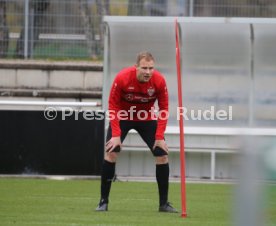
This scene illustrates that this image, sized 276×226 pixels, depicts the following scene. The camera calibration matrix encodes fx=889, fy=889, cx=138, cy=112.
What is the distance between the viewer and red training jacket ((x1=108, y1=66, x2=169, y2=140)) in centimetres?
855

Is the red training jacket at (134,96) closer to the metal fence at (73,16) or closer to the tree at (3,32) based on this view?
the metal fence at (73,16)

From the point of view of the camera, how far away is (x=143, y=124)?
8789 mm

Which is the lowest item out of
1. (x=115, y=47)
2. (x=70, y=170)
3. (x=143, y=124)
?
(x=70, y=170)

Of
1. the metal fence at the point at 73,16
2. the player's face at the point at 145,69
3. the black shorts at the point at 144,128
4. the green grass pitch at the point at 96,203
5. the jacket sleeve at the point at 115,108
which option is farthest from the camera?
the metal fence at the point at 73,16

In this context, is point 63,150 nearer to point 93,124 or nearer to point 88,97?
point 93,124

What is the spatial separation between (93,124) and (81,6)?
3.80m

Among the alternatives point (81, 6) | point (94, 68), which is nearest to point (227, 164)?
point (94, 68)

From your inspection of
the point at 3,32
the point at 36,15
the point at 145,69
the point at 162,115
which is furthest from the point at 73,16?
the point at 145,69

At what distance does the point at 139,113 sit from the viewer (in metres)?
8.80

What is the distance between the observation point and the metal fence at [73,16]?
668 inches

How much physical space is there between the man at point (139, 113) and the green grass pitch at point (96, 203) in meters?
0.41

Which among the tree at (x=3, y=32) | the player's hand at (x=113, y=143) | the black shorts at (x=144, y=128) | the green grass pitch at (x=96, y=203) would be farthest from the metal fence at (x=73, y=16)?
the player's hand at (x=113, y=143)

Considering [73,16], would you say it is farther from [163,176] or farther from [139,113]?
[163,176]

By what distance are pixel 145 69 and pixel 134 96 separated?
0.42 m
